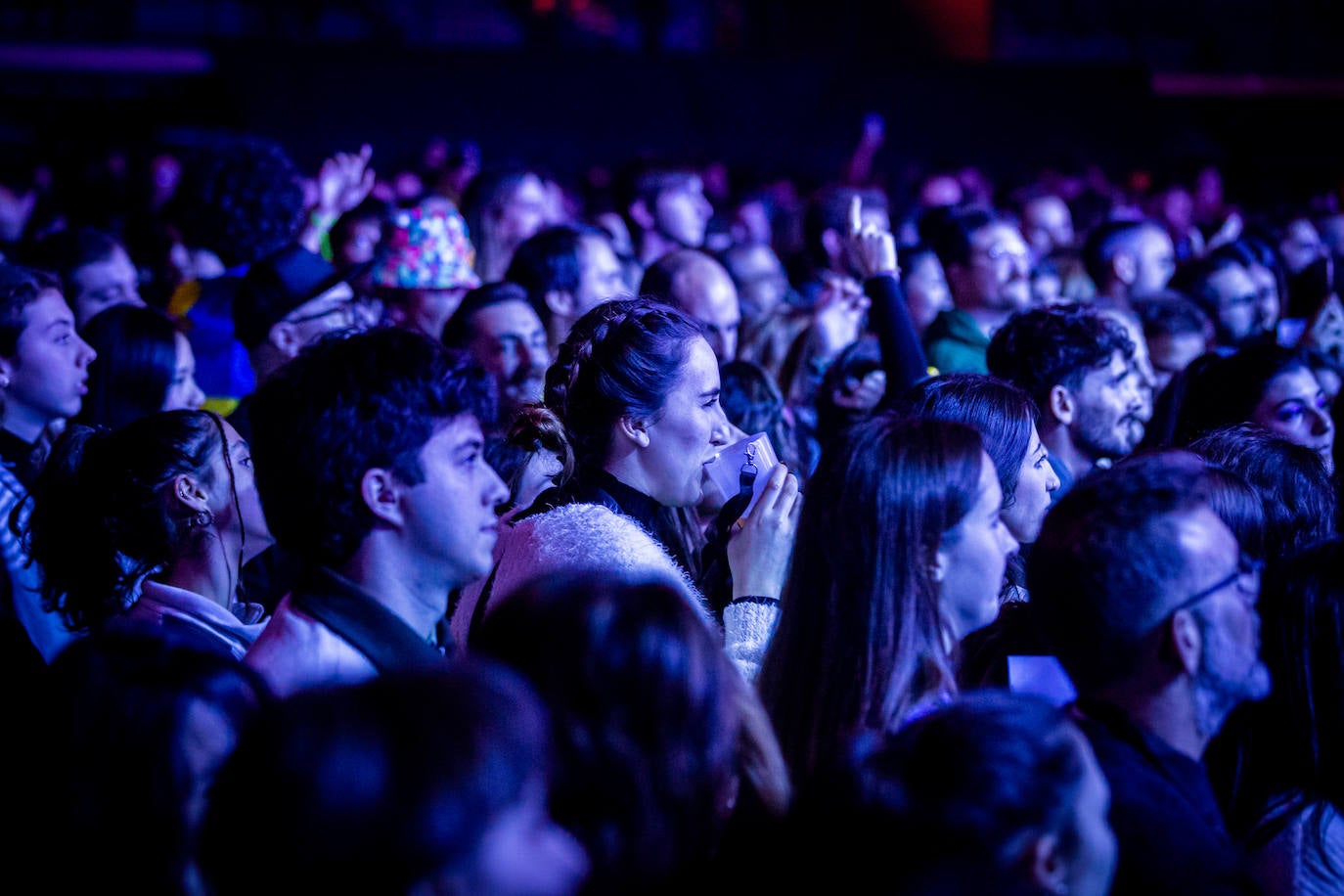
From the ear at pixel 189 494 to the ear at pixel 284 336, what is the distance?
1.44 m

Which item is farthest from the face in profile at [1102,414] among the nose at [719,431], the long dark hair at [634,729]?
the long dark hair at [634,729]

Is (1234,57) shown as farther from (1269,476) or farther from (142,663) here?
(142,663)

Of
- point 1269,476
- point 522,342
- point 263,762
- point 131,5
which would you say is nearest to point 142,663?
point 263,762

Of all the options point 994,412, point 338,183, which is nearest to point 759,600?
point 994,412

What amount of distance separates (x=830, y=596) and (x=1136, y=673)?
1.50 ft

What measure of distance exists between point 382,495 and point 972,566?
3.02ft

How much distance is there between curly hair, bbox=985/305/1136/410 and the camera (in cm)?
386

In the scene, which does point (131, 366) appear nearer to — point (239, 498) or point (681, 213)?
point (239, 498)

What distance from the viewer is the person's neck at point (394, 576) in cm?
204

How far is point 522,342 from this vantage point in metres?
4.41

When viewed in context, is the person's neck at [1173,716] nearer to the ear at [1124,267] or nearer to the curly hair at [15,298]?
the curly hair at [15,298]

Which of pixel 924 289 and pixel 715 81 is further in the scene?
pixel 715 81

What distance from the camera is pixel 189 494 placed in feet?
9.30

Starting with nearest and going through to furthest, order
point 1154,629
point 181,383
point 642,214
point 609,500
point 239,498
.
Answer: point 1154,629 → point 609,500 → point 239,498 → point 181,383 → point 642,214
